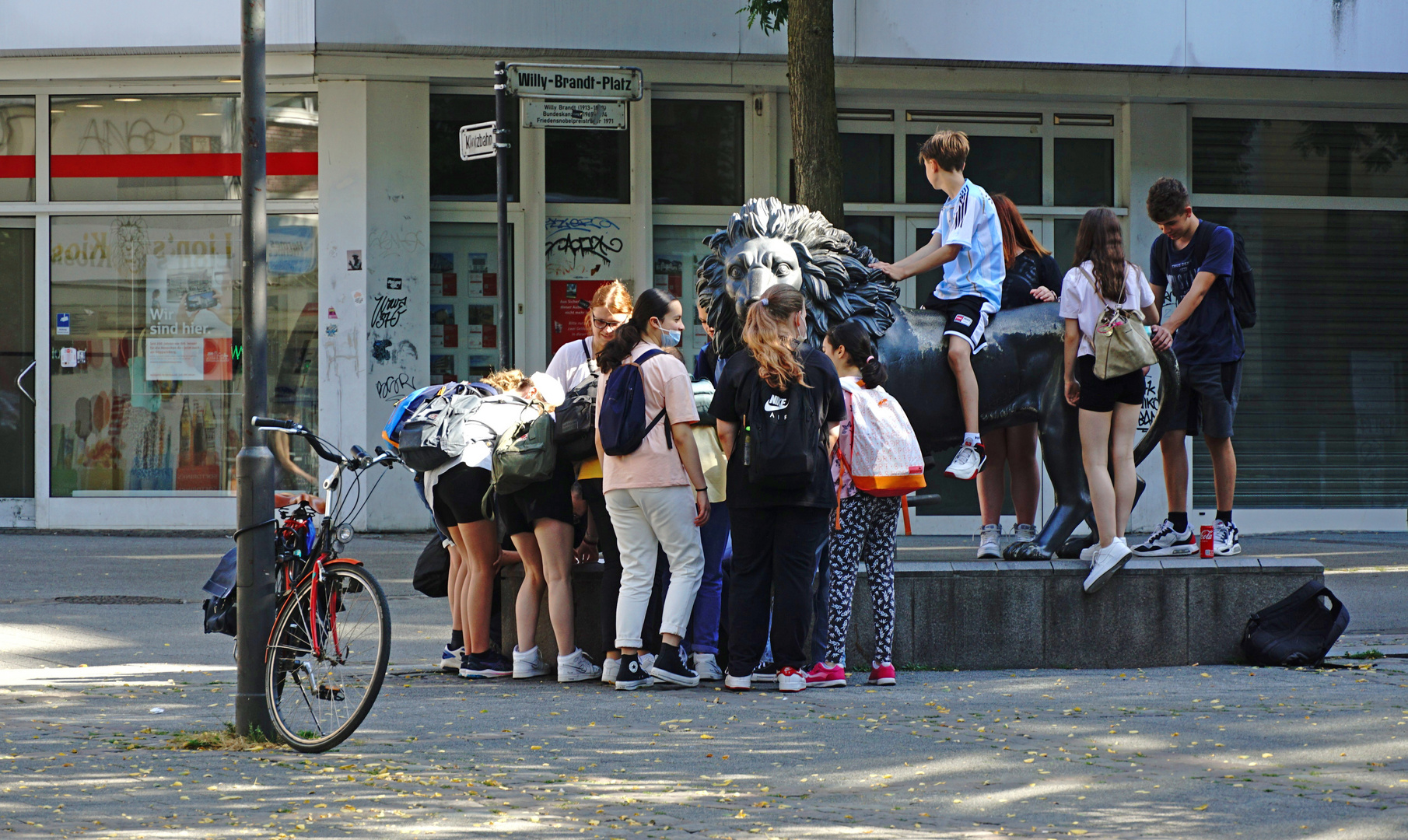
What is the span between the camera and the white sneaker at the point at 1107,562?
752 centimetres

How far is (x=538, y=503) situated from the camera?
285 inches

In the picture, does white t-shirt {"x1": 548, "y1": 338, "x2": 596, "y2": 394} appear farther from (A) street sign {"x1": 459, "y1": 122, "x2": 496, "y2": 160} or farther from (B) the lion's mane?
(A) street sign {"x1": 459, "y1": 122, "x2": 496, "y2": 160}

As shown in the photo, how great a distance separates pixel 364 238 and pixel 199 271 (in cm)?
168

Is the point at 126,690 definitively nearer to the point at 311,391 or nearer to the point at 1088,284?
the point at 1088,284

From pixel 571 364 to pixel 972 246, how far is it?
212 centimetres

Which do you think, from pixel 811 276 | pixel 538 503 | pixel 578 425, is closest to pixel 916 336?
pixel 811 276

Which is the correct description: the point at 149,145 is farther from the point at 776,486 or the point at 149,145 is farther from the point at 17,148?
the point at 776,486

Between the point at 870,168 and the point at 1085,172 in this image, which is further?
the point at 1085,172

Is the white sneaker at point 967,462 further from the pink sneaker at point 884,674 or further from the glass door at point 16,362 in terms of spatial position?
the glass door at point 16,362

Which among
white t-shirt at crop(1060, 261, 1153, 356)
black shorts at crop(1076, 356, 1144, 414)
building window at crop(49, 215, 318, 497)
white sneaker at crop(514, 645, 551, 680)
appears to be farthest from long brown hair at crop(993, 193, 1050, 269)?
building window at crop(49, 215, 318, 497)

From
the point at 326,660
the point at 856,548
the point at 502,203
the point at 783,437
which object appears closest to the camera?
the point at 326,660

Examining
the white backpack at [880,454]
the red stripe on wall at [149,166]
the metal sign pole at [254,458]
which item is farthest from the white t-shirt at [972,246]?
the red stripe on wall at [149,166]

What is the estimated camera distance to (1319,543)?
13586 millimetres

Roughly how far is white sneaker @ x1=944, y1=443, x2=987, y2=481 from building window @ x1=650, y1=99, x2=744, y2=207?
695cm
